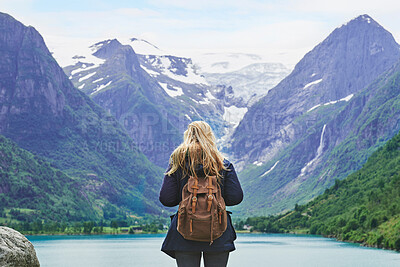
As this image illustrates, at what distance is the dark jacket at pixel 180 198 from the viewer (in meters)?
13.0

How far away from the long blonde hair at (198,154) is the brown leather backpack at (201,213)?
0.34m

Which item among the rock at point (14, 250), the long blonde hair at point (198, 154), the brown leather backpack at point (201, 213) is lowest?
the rock at point (14, 250)

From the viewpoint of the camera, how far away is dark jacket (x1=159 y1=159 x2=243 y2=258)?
42.5 ft

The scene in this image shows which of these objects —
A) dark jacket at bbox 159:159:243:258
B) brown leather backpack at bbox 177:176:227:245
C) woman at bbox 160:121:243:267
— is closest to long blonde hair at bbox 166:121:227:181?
woman at bbox 160:121:243:267

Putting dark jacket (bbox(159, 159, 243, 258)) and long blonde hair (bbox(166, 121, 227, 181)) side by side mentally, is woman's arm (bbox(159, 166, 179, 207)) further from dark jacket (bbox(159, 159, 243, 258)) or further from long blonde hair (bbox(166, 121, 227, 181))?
long blonde hair (bbox(166, 121, 227, 181))

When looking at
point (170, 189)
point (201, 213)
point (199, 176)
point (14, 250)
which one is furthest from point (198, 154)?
point (14, 250)

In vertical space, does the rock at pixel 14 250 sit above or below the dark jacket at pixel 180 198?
below

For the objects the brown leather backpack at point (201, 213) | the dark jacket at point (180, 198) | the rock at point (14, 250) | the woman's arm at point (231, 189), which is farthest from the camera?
the rock at point (14, 250)

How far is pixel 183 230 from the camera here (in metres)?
12.8

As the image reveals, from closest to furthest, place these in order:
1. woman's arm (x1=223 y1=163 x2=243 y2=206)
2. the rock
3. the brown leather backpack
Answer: the brown leather backpack
woman's arm (x1=223 y1=163 x2=243 y2=206)
the rock

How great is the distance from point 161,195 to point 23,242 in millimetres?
7429

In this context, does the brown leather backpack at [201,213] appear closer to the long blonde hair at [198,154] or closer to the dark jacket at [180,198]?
the dark jacket at [180,198]

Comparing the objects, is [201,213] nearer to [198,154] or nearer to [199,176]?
[199,176]

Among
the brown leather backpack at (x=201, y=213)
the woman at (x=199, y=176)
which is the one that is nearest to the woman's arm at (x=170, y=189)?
the woman at (x=199, y=176)
